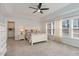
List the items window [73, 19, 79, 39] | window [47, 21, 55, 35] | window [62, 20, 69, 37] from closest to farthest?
window [73, 19, 79, 39]
window [62, 20, 69, 37]
window [47, 21, 55, 35]

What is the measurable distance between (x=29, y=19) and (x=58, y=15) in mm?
3787

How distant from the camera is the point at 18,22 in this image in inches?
365

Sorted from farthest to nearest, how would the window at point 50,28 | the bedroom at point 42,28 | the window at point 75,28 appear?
1. the window at point 50,28
2. the window at point 75,28
3. the bedroom at point 42,28

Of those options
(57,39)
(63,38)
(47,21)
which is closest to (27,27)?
(47,21)

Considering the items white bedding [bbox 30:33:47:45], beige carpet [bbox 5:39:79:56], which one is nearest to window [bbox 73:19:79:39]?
beige carpet [bbox 5:39:79:56]

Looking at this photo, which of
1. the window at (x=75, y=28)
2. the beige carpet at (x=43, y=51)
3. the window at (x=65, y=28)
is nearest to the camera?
the beige carpet at (x=43, y=51)

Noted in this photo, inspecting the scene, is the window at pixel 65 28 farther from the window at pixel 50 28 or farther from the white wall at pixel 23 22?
the white wall at pixel 23 22

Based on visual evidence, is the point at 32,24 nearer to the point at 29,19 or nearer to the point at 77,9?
the point at 29,19

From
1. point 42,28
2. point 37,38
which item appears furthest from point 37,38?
point 42,28

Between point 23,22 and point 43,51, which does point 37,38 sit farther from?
point 23,22

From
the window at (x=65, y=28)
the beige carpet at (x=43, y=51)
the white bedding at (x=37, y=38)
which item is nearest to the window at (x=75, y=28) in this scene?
the window at (x=65, y=28)

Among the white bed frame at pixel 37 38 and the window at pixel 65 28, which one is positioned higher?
the window at pixel 65 28

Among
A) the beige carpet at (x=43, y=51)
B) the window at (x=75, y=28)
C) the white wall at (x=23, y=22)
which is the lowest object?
the beige carpet at (x=43, y=51)

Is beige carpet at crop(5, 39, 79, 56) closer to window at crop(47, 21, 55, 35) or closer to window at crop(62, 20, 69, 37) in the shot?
window at crop(62, 20, 69, 37)
